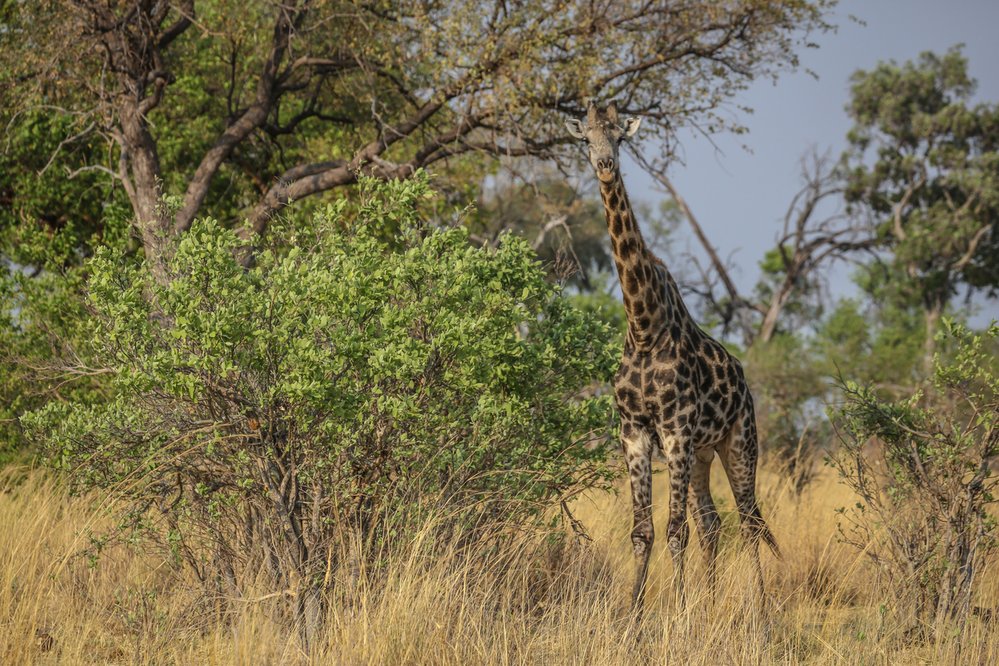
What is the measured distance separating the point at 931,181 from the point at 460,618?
28.6m

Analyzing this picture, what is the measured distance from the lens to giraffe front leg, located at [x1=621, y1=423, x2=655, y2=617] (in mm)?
7199

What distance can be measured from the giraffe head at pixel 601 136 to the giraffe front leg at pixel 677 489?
1.68 meters

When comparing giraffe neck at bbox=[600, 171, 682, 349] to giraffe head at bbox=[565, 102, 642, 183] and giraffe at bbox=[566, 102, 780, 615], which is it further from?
giraffe head at bbox=[565, 102, 642, 183]

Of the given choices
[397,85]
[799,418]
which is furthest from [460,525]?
[799,418]

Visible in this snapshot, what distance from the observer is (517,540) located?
7.14 m

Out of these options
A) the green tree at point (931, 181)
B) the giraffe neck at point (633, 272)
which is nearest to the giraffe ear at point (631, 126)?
the giraffe neck at point (633, 272)

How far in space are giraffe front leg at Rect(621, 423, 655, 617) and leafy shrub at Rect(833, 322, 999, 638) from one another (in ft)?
4.23

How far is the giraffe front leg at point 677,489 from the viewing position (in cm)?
726

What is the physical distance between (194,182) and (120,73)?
4.62ft

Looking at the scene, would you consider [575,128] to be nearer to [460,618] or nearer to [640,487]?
[640,487]

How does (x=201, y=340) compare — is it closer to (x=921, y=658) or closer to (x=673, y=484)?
(x=673, y=484)

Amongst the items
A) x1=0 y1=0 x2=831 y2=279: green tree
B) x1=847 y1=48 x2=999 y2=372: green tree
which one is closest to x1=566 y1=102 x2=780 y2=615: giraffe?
x1=0 y1=0 x2=831 y2=279: green tree

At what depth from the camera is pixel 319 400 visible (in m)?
6.13

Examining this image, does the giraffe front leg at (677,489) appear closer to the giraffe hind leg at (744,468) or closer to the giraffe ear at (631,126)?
the giraffe hind leg at (744,468)
